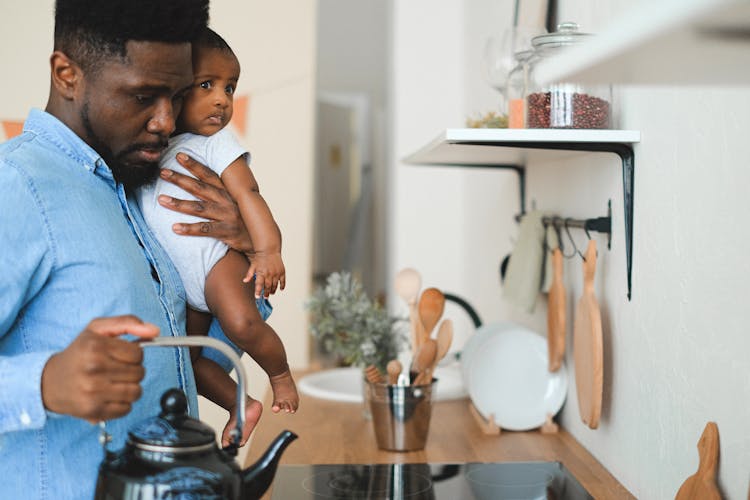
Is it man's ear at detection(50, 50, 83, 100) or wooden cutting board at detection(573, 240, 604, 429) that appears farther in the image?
wooden cutting board at detection(573, 240, 604, 429)

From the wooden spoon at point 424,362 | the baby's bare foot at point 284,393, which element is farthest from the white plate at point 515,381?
the baby's bare foot at point 284,393

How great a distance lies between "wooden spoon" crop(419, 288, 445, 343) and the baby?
1.81 feet

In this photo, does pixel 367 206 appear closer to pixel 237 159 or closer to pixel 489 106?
pixel 489 106

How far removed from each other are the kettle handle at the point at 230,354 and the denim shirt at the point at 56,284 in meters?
0.10

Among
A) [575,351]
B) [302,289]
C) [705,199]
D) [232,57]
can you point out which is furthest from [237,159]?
[302,289]

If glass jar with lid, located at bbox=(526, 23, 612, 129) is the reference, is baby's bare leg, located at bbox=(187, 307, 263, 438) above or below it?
below

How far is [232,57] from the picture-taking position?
39.5 inches

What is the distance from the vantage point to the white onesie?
99cm

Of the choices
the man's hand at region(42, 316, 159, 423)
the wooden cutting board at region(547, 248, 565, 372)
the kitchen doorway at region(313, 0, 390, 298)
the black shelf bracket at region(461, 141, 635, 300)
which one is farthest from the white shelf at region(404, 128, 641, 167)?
the kitchen doorway at region(313, 0, 390, 298)

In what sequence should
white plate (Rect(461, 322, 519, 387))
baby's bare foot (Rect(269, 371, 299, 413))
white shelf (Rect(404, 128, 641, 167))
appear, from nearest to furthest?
1. baby's bare foot (Rect(269, 371, 299, 413))
2. white shelf (Rect(404, 128, 641, 167))
3. white plate (Rect(461, 322, 519, 387))

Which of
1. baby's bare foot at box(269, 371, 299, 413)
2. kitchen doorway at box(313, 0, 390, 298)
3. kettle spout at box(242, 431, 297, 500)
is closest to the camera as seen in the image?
kettle spout at box(242, 431, 297, 500)

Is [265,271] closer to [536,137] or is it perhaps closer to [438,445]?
[536,137]

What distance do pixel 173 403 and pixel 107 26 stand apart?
1.21 ft

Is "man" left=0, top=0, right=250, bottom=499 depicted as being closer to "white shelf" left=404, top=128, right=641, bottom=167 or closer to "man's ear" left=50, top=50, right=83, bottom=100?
"man's ear" left=50, top=50, right=83, bottom=100
